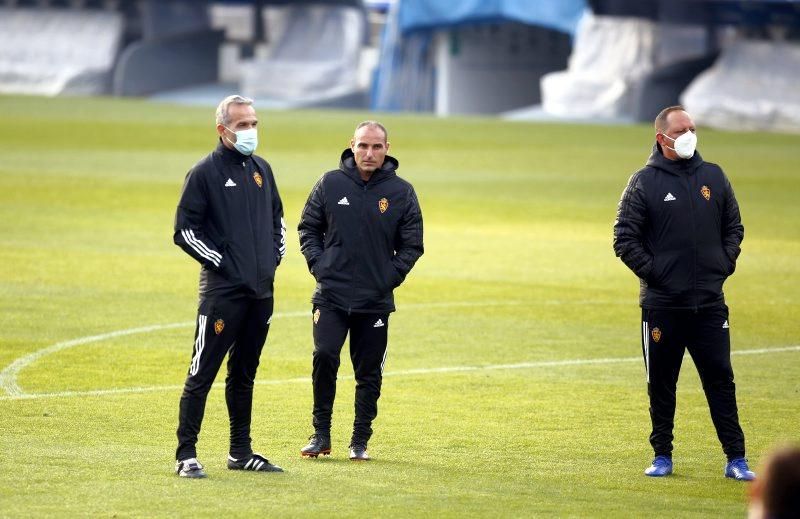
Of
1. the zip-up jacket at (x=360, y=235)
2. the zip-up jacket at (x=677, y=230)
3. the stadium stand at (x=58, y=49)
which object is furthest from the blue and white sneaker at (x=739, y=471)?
the stadium stand at (x=58, y=49)

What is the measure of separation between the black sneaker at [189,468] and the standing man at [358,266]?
954 millimetres

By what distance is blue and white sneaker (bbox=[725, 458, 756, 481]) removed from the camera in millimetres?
9727

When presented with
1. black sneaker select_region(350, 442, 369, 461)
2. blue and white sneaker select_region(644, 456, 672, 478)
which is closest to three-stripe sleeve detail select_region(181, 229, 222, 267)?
black sneaker select_region(350, 442, 369, 461)

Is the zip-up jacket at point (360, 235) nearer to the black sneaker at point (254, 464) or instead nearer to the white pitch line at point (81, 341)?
the black sneaker at point (254, 464)

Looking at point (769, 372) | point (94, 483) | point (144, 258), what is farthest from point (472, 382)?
point (144, 258)

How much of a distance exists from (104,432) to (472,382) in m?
3.59

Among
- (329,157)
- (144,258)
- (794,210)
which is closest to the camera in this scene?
(144,258)

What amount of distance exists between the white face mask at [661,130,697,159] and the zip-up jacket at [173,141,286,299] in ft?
8.05

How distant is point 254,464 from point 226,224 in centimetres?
147

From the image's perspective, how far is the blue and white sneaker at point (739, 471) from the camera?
383 inches

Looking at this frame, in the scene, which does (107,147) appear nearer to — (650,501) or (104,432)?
(104,432)

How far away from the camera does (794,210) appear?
29.8m

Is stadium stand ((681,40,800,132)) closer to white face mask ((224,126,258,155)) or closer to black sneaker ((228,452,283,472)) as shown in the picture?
black sneaker ((228,452,283,472))

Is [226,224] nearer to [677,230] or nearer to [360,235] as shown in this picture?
[360,235]
